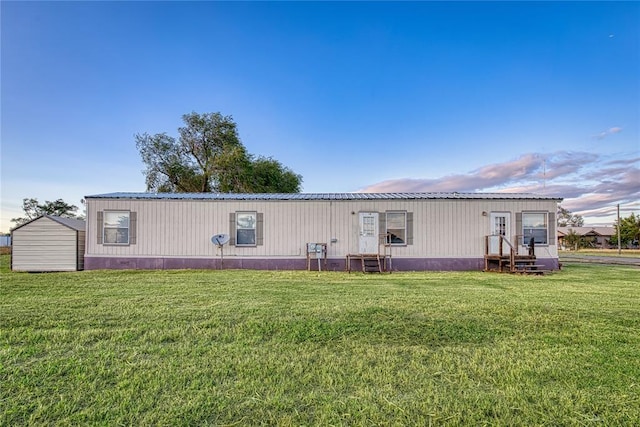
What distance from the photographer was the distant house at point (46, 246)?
10586mm

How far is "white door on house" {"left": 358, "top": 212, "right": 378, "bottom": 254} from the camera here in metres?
11.4

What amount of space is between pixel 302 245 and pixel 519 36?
1038cm

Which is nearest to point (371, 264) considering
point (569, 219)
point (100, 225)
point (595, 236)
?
point (100, 225)

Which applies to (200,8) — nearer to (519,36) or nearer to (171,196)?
(171,196)

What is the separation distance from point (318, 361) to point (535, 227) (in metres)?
11.6

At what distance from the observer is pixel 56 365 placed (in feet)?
9.16

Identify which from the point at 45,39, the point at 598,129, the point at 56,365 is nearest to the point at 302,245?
the point at 56,365

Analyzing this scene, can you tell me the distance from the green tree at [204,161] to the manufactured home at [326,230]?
1009cm

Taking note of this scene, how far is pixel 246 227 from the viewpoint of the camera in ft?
37.6

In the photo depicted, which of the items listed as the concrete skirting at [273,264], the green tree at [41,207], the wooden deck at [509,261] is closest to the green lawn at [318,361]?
the wooden deck at [509,261]

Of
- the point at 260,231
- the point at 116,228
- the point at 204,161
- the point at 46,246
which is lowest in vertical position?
the point at 46,246

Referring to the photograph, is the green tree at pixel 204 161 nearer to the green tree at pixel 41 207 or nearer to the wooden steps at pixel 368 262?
the wooden steps at pixel 368 262

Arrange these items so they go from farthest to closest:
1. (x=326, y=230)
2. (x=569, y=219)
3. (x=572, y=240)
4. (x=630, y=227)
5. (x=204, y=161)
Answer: (x=569, y=219) → (x=572, y=240) → (x=630, y=227) → (x=204, y=161) → (x=326, y=230)

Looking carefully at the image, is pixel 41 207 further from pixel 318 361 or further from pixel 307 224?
pixel 318 361
